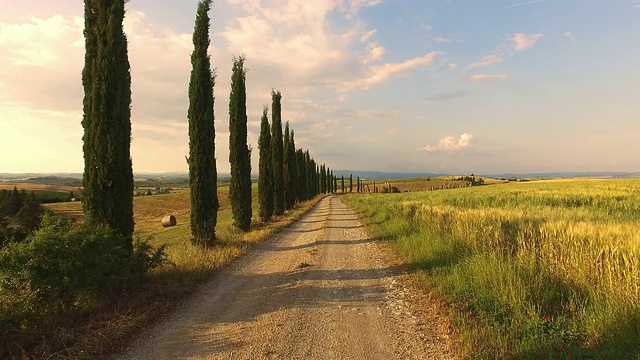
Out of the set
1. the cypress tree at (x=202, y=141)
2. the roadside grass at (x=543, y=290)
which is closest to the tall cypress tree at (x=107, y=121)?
the cypress tree at (x=202, y=141)

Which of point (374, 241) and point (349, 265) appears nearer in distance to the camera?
point (349, 265)

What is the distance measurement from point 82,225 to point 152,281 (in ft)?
6.22

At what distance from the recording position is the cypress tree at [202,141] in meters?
13.9

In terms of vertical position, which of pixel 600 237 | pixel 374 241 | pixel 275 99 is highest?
pixel 275 99

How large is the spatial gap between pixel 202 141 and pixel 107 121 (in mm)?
5969

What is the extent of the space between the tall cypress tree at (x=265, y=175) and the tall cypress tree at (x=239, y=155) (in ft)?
19.4

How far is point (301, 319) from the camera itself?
5.84 metres

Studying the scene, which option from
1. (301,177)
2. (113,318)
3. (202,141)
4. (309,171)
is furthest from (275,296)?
(309,171)

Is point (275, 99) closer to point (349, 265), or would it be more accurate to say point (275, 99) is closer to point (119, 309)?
point (349, 265)

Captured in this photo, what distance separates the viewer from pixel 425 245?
10.3m

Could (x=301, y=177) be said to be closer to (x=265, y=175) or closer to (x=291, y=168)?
(x=291, y=168)

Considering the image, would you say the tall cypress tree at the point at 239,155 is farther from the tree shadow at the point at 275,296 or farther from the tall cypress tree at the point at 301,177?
the tall cypress tree at the point at 301,177

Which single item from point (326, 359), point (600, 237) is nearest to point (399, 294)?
point (326, 359)

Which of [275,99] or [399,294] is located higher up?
[275,99]
